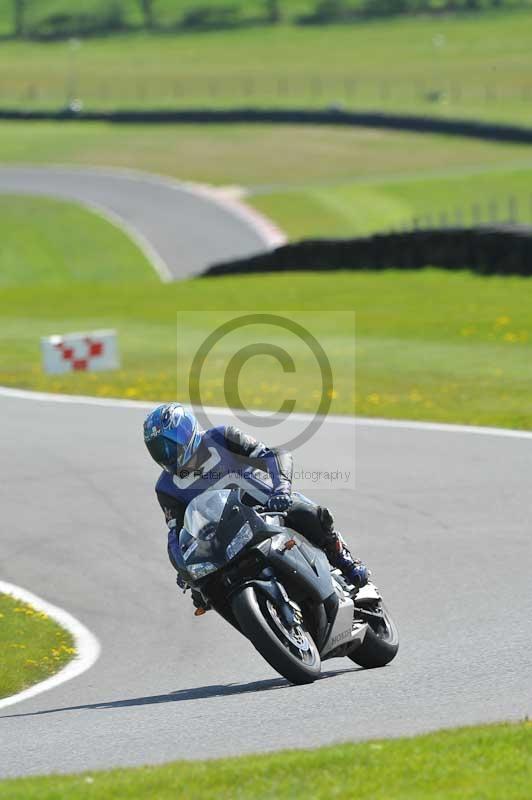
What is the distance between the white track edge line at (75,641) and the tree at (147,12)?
132 metres

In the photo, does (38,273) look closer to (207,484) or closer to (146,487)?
(146,487)

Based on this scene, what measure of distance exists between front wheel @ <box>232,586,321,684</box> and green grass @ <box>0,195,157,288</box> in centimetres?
3778

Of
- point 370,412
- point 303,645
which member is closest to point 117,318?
point 370,412

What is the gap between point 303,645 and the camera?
7.83m

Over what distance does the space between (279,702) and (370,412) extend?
32.9 ft

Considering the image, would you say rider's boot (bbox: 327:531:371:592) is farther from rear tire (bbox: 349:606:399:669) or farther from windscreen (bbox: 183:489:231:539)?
windscreen (bbox: 183:489:231:539)

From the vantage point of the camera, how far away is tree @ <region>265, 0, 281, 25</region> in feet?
439

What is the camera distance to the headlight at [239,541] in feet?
25.3

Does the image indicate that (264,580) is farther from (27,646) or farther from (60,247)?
(60,247)

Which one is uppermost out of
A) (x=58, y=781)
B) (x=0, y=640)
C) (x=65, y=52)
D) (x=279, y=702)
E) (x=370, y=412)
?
(x=58, y=781)

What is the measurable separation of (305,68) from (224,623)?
4055 inches

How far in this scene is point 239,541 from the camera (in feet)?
25.3

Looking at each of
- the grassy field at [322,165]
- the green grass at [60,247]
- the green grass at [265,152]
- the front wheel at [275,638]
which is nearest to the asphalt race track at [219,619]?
the front wheel at [275,638]

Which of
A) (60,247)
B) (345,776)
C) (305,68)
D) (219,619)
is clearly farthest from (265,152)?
(345,776)
